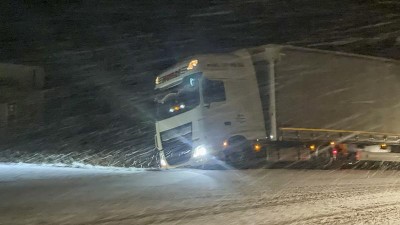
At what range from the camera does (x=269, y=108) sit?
16141 millimetres

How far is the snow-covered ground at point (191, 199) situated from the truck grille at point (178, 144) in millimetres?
2328

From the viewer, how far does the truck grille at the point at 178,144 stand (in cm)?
1583

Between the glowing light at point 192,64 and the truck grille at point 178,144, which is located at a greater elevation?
the glowing light at point 192,64

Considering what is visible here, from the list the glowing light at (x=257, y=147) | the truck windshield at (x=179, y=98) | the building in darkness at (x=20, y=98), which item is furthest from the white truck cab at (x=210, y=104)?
the building in darkness at (x=20, y=98)

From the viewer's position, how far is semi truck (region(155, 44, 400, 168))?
607 inches

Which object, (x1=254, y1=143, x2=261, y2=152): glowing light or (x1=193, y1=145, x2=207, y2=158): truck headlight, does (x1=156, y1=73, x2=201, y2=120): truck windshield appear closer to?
(x1=193, y1=145, x2=207, y2=158): truck headlight

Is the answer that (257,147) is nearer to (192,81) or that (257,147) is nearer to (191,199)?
(192,81)

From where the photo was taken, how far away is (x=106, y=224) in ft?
23.1

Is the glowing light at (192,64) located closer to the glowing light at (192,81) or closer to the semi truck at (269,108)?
the semi truck at (269,108)

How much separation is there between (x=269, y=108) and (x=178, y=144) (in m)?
2.98

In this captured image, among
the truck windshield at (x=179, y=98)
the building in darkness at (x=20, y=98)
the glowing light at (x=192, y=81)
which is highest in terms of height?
the building in darkness at (x=20, y=98)

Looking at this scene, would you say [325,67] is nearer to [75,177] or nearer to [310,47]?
[310,47]

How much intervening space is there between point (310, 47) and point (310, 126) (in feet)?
8.26

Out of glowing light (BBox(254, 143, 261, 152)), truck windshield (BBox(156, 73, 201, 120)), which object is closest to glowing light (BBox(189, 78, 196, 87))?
truck windshield (BBox(156, 73, 201, 120))
